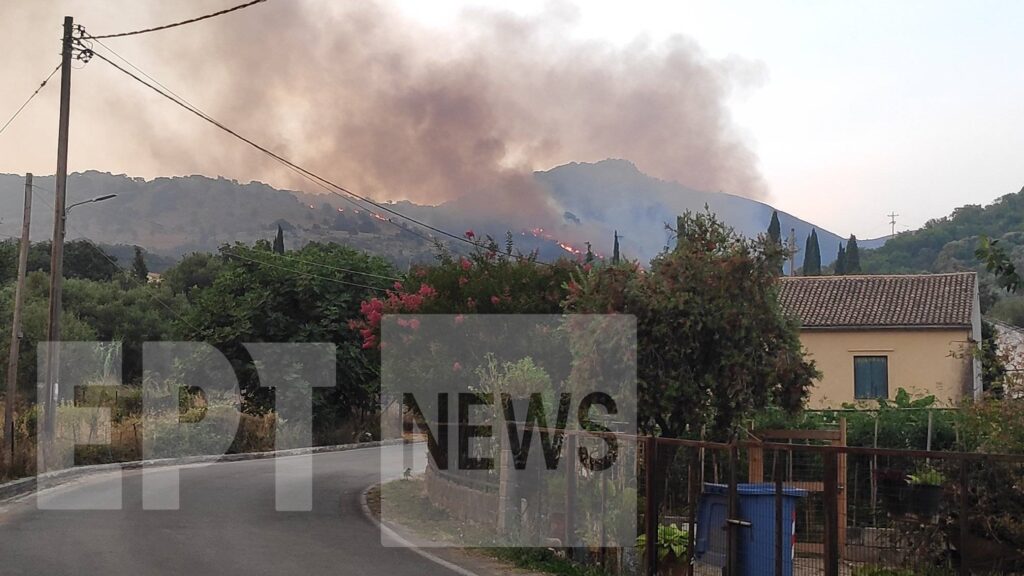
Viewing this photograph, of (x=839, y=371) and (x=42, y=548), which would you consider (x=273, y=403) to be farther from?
(x=42, y=548)

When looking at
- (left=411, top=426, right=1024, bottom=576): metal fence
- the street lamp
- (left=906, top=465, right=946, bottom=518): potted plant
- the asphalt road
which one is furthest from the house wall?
(left=906, top=465, right=946, bottom=518): potted plant

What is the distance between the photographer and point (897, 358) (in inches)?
A: 1487

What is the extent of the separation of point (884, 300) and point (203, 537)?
105ft

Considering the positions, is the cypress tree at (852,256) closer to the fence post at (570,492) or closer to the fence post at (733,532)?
the fence post at (570,492)

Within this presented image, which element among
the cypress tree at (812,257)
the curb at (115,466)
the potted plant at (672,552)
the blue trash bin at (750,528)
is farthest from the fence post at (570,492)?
the cypress tree at (812,257)

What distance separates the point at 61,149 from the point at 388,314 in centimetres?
994

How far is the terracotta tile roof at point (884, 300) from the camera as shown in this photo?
37.9 m

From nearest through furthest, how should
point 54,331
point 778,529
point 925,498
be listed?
point 778,529 → point 925,498 → point 54,331

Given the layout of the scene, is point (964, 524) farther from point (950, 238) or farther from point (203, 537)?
point (950, 238)

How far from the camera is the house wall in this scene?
36938mm

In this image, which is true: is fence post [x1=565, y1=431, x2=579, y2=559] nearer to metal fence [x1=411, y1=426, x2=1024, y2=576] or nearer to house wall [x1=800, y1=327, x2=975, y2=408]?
metal fence [x1=411, y1=426, x2=1024, y2=576]

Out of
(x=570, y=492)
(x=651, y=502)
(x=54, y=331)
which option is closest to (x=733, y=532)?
(x=651, y=502)

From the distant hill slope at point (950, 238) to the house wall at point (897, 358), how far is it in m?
53.3

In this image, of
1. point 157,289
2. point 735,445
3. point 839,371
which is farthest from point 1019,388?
point 157,289
